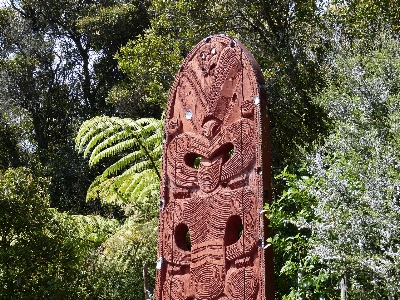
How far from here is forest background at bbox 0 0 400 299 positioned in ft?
15.3

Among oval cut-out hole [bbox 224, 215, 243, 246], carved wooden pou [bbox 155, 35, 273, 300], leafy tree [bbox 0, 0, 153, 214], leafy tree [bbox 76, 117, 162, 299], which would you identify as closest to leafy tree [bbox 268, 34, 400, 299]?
carved wooden pou [bbox 155, 35, 273, 300]

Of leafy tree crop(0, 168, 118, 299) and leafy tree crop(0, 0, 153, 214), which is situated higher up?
leafy tree crop(0, 0, 153, 214)

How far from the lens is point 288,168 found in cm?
665

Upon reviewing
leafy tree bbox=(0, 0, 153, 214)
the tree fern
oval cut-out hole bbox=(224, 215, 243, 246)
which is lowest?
oval cut-out hole bbox=(224, 215, 243, 246)

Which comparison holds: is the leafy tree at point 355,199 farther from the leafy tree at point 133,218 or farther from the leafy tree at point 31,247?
the leafy tree at point 31,247

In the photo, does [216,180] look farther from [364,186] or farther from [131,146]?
[131,146]

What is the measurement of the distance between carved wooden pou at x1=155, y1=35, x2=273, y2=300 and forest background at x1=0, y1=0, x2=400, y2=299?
11.6 inches

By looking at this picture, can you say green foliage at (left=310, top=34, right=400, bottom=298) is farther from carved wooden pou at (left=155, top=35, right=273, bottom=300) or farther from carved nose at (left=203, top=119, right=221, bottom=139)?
carved nose at (left=203, top=119, right=221, bottom=139)

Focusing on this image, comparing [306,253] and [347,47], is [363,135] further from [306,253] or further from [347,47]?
[347,47]

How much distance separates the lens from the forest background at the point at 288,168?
4.66m

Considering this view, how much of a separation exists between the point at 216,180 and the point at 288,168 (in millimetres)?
1267

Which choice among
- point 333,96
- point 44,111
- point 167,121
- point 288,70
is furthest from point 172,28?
point 44,111

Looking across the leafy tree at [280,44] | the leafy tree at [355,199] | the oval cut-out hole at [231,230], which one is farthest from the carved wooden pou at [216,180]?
the leafy tree at [280,44]

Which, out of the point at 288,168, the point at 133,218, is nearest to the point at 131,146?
the point at 133,218
